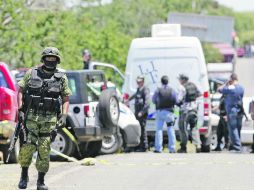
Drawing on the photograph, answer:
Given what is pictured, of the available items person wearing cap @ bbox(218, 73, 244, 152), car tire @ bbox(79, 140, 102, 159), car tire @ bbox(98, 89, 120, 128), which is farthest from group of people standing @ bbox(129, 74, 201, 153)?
car tire @ bbox(98, 89, 120, 128)

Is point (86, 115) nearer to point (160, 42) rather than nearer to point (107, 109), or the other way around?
point (107, 109)

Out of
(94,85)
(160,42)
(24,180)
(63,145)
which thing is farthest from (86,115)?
(24,180)

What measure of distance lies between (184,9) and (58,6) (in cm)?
3673

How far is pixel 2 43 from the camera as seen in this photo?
111 ft

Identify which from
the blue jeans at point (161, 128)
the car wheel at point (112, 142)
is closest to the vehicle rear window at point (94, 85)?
the car wheel at point (112, 142)

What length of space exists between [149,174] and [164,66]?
27.6ft

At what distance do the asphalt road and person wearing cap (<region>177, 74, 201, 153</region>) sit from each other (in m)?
3.36

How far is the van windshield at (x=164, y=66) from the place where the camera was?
23.0 metres

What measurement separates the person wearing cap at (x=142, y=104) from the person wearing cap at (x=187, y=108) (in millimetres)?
747

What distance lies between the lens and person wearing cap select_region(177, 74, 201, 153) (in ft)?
73.4

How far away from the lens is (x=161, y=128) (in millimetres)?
22344

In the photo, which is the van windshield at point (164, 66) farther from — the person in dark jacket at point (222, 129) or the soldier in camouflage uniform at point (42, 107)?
the soldier in camouflage uniform at point (42, 107)

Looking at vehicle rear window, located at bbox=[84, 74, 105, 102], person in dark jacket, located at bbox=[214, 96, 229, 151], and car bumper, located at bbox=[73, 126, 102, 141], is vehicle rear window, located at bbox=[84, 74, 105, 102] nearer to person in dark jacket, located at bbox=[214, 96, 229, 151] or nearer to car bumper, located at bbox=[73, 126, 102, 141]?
car bumper, located at bbox=[73, 126, 102, 141]

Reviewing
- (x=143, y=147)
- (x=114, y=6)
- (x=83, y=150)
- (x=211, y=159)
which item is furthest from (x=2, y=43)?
(x=114, y=6)
